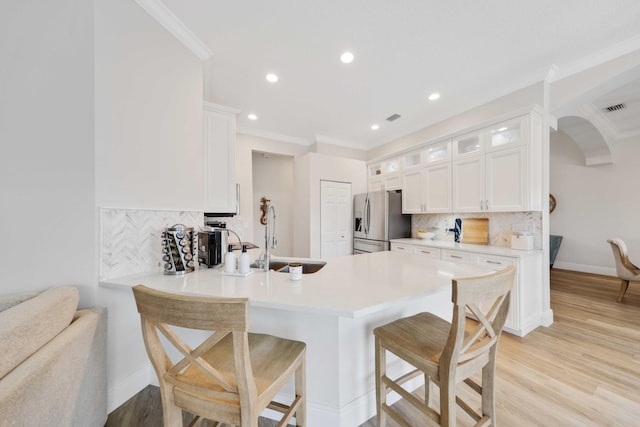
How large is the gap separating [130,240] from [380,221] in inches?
137

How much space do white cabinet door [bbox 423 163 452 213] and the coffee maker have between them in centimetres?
309

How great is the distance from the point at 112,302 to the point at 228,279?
0.79 metres

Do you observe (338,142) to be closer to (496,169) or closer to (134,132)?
(496,169)

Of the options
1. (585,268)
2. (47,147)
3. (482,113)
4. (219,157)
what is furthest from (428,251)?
(585,268)

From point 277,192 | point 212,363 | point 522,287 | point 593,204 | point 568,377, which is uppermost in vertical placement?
point 277,192

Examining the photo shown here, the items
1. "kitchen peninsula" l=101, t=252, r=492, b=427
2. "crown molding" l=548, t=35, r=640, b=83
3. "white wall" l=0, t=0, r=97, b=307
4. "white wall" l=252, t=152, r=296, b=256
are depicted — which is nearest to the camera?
"kitchen peninsula" l=101, t=252, r=492, b=427

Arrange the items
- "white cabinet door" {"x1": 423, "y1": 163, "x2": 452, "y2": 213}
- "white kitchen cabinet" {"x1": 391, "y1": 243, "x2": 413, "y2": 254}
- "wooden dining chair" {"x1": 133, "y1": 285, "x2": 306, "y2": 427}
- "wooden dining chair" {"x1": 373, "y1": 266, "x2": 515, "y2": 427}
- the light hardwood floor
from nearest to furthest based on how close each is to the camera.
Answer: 1. "wooden dining chair" {"x1": 133, "y1": 285, "x2": 306, "y2": 427}
2. "wooden dining chair" {"x1": 373, "y1": 266, "x2": 515, "y2": 427}
3. the light hardwood floor
4. "white cabinet door" {"x1": 423, "y1": 163, "x2": 452, "y2": 213}
5. "white kitchen cabinet" {"x1": 391, "y1": 243, "x2": 413, "y2": 254}

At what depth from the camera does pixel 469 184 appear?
10.3ft

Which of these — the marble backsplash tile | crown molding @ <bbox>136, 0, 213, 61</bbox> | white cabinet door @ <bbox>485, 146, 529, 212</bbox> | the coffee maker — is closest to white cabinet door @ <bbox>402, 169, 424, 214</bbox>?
the marble backsplash tile

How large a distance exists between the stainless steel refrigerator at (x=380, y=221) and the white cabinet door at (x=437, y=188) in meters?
0.54

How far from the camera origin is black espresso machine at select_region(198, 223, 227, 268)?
1.83 meters

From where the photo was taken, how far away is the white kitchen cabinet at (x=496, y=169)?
8.45 feet

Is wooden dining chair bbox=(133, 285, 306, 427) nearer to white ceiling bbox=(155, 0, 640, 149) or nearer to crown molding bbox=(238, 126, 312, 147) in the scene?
white ceiling bbox=(155, 0, 640, 149)

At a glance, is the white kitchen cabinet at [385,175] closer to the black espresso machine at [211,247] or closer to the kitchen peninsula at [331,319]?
the kitchen peninsula at [331,319]
